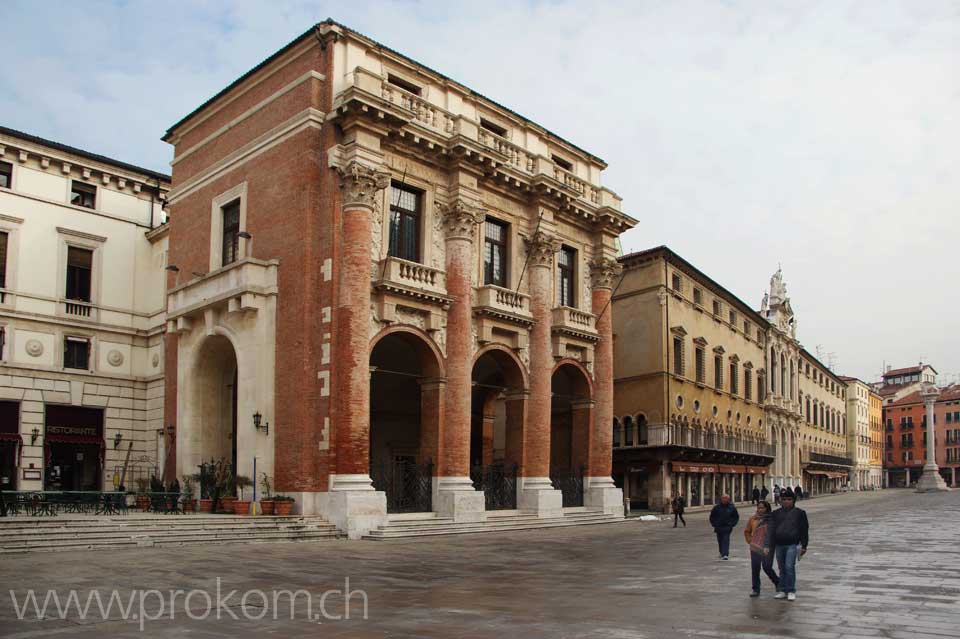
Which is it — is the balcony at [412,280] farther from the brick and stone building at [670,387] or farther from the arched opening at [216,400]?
the brick and stone building at [670,387]

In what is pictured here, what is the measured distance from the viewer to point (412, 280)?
2783cm

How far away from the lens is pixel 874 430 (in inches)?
4938

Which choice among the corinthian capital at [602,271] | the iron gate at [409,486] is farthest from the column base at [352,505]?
the corinthian capital at [602,271]

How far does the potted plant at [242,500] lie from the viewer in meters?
26.0

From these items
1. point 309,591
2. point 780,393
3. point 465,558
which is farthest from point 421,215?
point 780,393

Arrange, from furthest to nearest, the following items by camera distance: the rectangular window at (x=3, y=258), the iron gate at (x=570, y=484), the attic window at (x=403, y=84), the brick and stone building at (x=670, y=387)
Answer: the brick and stone building at (x=670, y=387) → the iron gate at (x=570, y=484) → the rectangular window at (x=3, y=258) → the attic window at (x=403, y=84)

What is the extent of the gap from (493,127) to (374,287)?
31.4 feet

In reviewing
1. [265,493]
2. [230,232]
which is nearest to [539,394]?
[265,493]

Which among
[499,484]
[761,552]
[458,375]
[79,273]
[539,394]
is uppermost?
[79,273]

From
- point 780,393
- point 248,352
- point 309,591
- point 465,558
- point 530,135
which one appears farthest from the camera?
point 780,393

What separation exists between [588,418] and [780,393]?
39.4 m

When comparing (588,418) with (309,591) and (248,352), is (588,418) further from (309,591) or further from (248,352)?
(309,591)

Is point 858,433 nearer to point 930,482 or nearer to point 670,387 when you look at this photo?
point 930,482

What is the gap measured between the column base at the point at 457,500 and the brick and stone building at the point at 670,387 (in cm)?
1801
